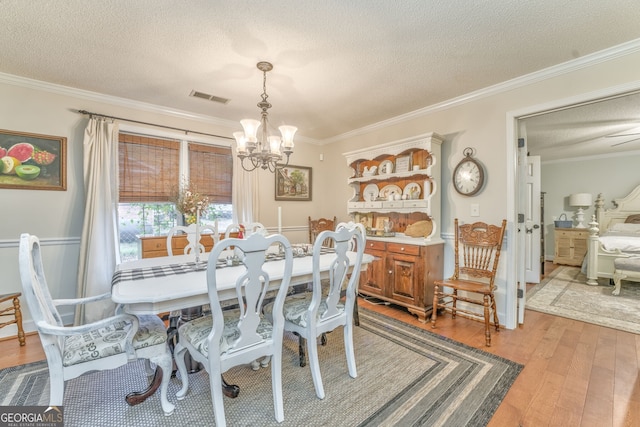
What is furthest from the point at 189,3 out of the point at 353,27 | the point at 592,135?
the point at 592,135

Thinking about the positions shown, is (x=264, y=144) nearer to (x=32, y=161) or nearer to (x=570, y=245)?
(x=32, y=161)

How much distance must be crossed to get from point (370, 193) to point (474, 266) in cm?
175

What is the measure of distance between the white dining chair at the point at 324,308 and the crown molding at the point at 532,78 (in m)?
2.29

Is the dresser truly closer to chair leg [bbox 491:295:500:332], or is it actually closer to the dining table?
chair leg [bbox 491:295:500:332]

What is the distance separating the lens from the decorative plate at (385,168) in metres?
3.79

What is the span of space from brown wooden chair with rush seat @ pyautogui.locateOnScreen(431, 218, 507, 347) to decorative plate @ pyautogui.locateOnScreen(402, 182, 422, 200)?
1.97 ft

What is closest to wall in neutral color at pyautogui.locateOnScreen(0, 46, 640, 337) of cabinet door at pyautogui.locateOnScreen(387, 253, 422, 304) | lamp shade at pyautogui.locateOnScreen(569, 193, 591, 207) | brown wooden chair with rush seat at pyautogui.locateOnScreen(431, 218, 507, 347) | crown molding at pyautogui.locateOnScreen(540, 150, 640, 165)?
brown wooden chair with rush seat at pyautogui.locateOnScreen(431, 218, 507, 347)

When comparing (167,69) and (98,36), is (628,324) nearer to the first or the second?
(167,69)

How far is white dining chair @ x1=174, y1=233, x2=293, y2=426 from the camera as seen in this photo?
1.41 metres

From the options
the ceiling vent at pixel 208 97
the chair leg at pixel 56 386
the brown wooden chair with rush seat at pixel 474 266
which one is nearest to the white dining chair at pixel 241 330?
the chair leg at pixel 56 386

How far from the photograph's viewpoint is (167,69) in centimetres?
256


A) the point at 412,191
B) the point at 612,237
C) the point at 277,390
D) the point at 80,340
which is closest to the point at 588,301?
the point at 612,237

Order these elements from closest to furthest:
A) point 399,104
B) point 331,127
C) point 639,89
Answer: point 639,89 → point 399,104 → point 331,127

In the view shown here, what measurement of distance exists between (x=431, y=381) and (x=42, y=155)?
4.11m
